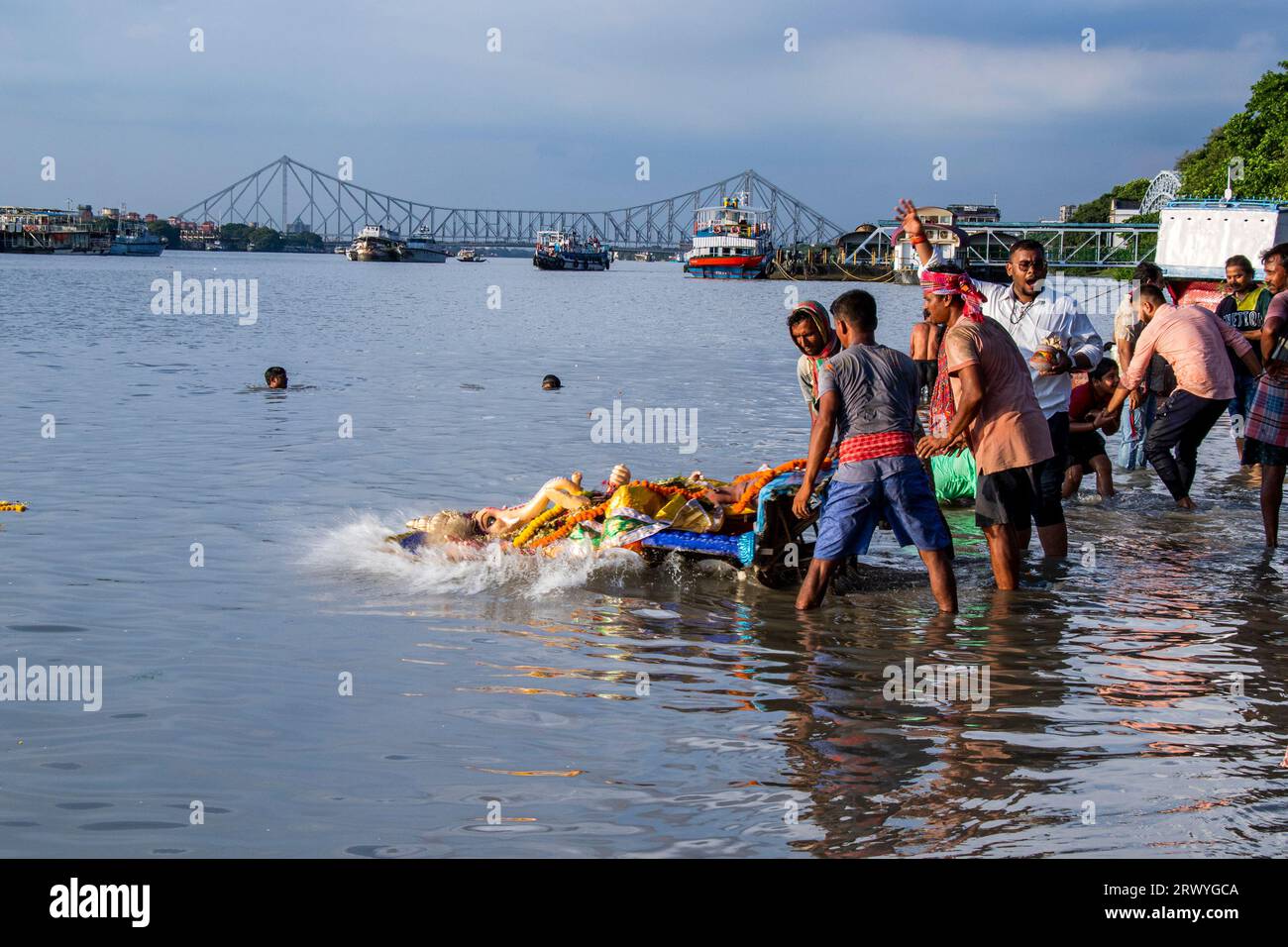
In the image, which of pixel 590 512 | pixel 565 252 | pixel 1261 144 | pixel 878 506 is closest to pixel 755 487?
pixel 590 512

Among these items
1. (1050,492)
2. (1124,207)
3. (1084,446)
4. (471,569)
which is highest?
(1124,207)

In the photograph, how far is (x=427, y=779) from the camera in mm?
4984

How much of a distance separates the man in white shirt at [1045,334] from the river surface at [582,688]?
49 cm

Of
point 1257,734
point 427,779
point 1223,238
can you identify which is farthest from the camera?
point 1223,238

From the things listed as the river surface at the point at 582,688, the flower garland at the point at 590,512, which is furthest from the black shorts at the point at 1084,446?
the flower garland at the point at 590,512

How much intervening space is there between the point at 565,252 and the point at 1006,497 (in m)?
145

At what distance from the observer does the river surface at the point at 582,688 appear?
4.56m

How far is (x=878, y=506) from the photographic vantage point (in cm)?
675

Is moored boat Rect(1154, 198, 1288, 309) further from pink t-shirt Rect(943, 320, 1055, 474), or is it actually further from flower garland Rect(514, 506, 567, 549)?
flower garland Rect(514, 506, 567, 549)

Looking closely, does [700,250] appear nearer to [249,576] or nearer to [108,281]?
[108,281]

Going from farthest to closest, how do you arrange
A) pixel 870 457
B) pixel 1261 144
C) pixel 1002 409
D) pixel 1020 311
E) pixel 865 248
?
pixel 865 248 < pixel 1261 144 < pixel 1020 311 < pixel 1002 409 < pixel 870 457

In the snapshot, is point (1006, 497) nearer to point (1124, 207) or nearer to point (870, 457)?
point (870, 457)
